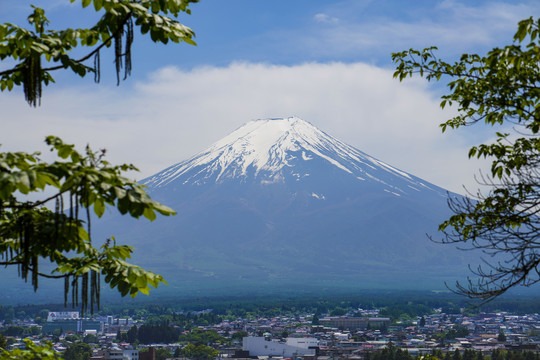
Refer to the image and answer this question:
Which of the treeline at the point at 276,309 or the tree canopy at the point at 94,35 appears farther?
the treeline at the point at 276,309

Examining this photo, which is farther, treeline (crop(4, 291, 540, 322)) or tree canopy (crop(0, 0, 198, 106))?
treeline (crop(4, 291, 540, 322))

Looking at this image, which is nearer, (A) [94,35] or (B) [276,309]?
(A) [94,35]

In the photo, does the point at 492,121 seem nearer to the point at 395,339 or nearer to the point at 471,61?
the point at 471,61

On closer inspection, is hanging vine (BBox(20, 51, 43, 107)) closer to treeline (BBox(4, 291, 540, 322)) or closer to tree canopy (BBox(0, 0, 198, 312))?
tree canopy (BBox(0, 0, 198, 312))

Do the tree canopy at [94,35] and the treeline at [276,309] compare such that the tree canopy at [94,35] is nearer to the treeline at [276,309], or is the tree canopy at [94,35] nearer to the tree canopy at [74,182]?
the tree canopy at [74,182]

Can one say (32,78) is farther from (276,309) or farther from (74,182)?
(276,309)

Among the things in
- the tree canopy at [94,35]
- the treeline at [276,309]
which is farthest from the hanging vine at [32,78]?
the treeline at [276,309]

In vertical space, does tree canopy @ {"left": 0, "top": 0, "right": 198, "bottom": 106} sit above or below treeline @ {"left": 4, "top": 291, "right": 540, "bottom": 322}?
above

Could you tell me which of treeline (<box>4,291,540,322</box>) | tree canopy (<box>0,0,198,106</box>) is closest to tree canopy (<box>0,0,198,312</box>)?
tree canopy (<box>0,0,198,106</box>)

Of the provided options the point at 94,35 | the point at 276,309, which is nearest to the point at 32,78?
the point at 94,35

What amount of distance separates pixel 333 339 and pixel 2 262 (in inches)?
2885

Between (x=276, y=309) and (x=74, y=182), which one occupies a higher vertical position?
(x=74, y=182)

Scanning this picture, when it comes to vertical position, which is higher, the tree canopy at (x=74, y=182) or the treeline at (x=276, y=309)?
the tree canopy at (x=74, y=182)

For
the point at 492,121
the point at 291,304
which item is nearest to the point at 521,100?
the point at 492,121
